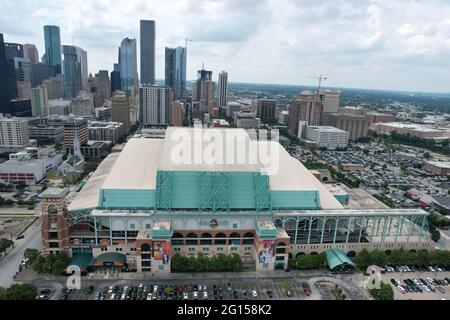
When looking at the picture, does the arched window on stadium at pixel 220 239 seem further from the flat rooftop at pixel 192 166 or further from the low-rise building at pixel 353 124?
the low-rise building at pixel 353 124

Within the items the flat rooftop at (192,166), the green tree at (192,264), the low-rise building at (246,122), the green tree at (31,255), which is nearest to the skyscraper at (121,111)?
the low-rise building at (246,122)

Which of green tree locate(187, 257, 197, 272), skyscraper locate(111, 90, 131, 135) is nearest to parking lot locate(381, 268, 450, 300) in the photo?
green tree locate(187, 257, 197, 272)

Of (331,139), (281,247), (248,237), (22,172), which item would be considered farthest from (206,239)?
(331,139)

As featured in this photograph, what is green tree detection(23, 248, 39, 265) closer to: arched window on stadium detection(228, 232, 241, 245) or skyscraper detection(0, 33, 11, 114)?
arched window on stadium detection(228, 232, 241, 245)

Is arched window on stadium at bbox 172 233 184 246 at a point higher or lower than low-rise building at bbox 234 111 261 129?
lower

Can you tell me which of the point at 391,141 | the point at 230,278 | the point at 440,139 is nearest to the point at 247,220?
the point at 230,278
